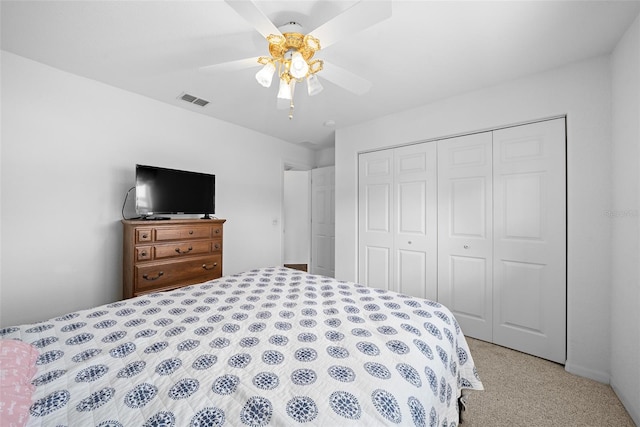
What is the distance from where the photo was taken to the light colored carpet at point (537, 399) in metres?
1.56

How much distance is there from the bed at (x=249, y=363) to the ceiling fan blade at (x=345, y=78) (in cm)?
142

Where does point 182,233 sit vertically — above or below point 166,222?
below

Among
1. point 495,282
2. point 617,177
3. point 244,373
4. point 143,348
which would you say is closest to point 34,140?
point 143,348

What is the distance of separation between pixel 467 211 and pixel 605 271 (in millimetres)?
1059

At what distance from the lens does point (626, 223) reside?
67.5 inches

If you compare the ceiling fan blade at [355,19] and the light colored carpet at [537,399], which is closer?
the ceiling fan blade at [355,19]

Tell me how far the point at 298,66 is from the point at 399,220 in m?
2.22

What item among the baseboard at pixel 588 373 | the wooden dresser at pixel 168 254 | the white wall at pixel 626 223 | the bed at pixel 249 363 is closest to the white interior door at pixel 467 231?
the baseboard at pixel 588 373

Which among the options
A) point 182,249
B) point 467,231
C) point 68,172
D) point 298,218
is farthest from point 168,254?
point 467,231

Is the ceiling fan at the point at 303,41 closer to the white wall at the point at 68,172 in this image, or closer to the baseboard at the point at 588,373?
the white wall at the point at 68,172

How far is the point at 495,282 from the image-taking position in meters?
2.46

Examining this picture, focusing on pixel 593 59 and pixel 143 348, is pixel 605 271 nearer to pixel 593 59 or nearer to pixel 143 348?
pixel 593 59

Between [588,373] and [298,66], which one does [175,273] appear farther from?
[588,373]

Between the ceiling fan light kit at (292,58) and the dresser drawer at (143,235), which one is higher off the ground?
the ceiling fan light kit at (292,58)
